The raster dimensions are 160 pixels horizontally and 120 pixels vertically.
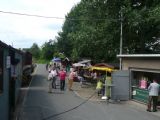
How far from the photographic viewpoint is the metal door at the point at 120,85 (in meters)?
26.6

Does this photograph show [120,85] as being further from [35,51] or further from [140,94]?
[35,51]

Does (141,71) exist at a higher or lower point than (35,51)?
lower

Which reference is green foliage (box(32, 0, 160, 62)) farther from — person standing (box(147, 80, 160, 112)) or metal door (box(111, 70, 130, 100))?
person standing (box(147, 80, 160, 112))

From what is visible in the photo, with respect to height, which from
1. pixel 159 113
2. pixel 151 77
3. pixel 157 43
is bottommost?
pixel 159 113

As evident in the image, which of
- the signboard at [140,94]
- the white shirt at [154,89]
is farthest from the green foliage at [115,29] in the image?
the white shirt at [154,89]

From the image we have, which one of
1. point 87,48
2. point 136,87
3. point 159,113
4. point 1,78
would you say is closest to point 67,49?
point 87,48

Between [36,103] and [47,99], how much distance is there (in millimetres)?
2383

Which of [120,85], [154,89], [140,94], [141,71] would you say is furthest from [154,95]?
[120,85]

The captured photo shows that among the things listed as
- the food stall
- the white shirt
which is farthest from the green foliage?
the white shirt

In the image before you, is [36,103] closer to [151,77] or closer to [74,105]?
[74,105]

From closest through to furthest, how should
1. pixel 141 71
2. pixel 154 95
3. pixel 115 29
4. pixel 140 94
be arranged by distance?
1. pixel 154 95
2. pixel 140 94
3. pixel 141 71
4. pixel 115 29

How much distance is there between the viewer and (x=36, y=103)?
2278 cm

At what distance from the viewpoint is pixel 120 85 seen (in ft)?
88.4

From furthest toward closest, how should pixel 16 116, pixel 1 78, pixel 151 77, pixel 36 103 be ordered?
pixel 151 77 → pixel 36 103 → pixel 16 116 → pixel 1 78
